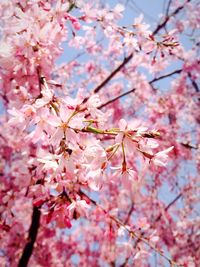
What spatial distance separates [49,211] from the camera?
83.3 inches

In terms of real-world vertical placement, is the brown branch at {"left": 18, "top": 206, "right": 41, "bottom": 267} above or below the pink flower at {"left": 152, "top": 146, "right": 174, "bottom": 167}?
below

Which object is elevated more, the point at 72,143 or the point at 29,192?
the point at 72,143

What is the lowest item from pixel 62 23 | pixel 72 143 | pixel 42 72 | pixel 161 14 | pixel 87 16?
pixel 72 143

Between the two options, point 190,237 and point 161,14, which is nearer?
point 161,14

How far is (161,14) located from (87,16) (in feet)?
11.6

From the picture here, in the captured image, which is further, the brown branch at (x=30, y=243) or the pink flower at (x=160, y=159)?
the brown branch at (x=30, y=243)

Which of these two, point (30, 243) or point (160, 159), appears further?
point (30, 243)

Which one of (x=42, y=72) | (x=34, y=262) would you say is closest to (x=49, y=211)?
(x=42, y=72)

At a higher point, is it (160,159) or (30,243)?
(160,159)

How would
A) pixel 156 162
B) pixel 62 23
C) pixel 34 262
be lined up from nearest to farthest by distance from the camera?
1. pixel 156 162
2. pixel 62 23
3. pixel 34 262

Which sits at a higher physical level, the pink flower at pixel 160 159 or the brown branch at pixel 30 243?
the pink flower at pixel 160 159

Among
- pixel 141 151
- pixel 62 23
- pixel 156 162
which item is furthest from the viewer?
pixel 62 23

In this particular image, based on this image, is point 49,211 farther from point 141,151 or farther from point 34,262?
point 34,262

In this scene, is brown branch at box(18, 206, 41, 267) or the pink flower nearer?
the pink flower
